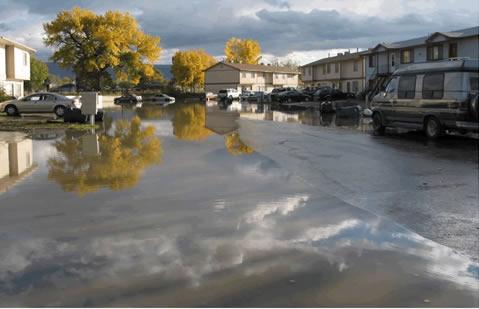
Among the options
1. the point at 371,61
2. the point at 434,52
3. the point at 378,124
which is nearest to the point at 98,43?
the point at 371,61

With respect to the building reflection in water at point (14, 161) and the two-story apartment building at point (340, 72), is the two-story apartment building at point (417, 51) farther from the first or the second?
the building reflection in water at point (14, 161)

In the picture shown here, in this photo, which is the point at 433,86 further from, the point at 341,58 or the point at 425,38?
the point at 341,58

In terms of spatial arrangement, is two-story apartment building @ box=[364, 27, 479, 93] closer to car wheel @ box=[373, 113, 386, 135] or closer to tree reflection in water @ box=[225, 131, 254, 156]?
car wheel @ box=[373, 113, 386, 135]

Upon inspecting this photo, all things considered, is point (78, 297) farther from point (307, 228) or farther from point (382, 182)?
point (382, 182)

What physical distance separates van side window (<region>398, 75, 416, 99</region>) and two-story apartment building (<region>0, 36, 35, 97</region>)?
38.0 m

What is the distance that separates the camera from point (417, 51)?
56.8 m

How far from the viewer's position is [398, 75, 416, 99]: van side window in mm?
19450

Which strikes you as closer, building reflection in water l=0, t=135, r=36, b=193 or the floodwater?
the floodwater

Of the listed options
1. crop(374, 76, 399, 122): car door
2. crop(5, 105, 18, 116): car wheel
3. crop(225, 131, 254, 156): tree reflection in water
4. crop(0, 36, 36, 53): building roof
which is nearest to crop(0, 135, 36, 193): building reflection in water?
crop(225, 131, 254, 156): tree reflection in water

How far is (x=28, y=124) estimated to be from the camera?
25922mm

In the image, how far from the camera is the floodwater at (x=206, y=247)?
5.21 m

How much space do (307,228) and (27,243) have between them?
11.5ft

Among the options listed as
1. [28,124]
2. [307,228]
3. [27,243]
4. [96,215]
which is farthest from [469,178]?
[28,124]

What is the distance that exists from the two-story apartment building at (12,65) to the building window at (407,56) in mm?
37647
